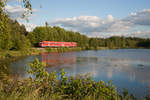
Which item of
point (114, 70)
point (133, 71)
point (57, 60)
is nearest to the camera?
point (133, 71)

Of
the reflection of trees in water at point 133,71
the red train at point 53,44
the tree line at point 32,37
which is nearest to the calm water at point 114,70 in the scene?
the reflection of trees in water at point 133,71

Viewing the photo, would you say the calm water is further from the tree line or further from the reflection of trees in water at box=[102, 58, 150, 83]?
the tree line

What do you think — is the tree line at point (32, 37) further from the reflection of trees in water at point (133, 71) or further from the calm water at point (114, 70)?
the reflection of trees in water at point (133, 71)

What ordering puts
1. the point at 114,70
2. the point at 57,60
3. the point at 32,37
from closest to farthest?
1. the point at 114,70
2. the point at 57,60
3. the point at 32,37

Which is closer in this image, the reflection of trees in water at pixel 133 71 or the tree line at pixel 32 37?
the reflection of trees in water at pixel 133 71

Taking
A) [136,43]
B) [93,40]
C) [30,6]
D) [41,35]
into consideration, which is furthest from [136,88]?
[136,43]

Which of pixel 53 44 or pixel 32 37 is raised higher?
pixel 32 37

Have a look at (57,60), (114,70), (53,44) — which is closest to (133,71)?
(114,70)

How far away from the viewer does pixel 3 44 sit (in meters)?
38.3

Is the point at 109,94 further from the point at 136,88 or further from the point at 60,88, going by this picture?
the point at 136,88

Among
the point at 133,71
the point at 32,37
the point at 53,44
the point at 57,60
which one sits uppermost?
the point at 32,37

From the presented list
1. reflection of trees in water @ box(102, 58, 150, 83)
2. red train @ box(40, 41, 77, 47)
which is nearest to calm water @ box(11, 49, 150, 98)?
reflection of trees in water @ box(102, 58, 150, 83)

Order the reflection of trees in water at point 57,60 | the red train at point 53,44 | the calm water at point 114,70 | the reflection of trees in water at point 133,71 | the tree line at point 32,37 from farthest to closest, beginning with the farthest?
the red train at point 53,44 → the tree line at point 32,37 → the reflection of trees in water at point 57,60 → the reflection of trees in water at point 133,71 → the calm water at point 114,70

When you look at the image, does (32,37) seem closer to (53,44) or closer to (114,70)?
(53,44)
